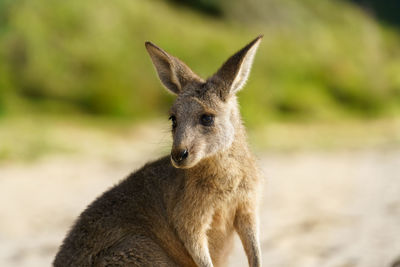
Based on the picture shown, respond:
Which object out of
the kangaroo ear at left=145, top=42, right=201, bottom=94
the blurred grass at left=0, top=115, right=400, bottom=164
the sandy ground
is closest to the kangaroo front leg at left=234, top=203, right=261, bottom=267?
the sandy ground

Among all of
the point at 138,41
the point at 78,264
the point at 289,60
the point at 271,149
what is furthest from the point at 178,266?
the point at 289,60

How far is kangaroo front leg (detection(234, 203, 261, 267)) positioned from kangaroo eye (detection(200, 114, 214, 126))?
609 millimetres

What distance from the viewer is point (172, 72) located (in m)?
4.32

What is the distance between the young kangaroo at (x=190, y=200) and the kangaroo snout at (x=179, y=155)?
20mm

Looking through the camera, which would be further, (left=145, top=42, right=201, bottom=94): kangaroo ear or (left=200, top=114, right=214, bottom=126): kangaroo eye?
(left=145, top=42, right=201, bottom=94): kangaroo ear

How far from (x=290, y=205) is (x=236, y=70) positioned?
176 inches

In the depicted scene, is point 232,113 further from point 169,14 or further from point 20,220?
point 169,14

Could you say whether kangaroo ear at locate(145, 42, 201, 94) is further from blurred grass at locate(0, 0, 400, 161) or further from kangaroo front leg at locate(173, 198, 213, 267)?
blurred grass at locate(0, 0, 400, 161)

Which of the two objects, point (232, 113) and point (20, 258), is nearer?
point (232, 113)

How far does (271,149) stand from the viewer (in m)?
11.8

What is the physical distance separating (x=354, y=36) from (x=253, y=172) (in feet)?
45.5

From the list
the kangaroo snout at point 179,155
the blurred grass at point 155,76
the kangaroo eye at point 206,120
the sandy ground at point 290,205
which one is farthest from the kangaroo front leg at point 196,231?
the blurred grass at point 155,76

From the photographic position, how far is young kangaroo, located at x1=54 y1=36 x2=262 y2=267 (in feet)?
13.4

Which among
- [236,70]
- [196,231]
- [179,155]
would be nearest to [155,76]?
[236,70]
